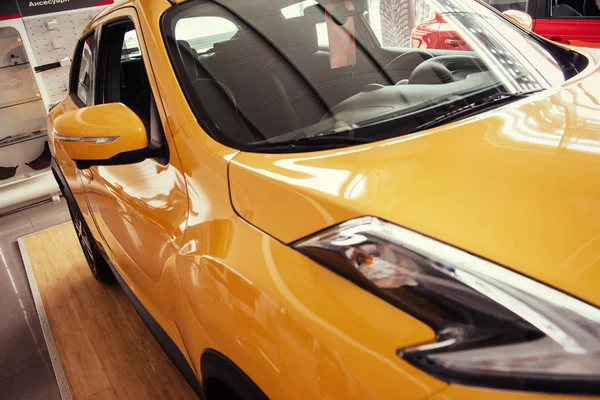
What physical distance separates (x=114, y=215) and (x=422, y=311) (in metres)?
1.31

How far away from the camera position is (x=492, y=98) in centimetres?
120

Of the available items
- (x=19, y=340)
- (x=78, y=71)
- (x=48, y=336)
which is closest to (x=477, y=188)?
(x=78, y=71)

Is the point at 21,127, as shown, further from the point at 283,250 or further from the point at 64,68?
the point at 283,250

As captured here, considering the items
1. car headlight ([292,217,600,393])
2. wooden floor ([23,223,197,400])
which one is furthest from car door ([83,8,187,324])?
car headlight ([292,217,600,393])

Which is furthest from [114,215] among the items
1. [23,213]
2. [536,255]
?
[23,213]

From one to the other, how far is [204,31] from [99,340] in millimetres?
1637

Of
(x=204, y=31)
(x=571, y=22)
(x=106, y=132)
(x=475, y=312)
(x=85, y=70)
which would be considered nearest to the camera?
(x=475, y=312)

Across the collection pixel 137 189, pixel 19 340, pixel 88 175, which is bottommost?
pixel 19 340

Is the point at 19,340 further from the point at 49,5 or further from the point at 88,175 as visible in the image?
the point at 49,5

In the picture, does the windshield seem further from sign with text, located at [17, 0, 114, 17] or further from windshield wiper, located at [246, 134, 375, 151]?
sign with text, located at [17, 0, 114, 17]

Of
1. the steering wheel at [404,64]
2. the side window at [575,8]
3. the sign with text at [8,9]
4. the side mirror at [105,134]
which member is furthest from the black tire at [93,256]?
the side window at [575,8]

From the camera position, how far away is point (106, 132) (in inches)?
48.7

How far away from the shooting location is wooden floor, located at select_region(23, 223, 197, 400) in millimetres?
2059

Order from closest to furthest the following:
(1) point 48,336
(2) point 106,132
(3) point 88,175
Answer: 1. (2) point 106,132
2. (3) point 88,175
3. (1) point 48,336
